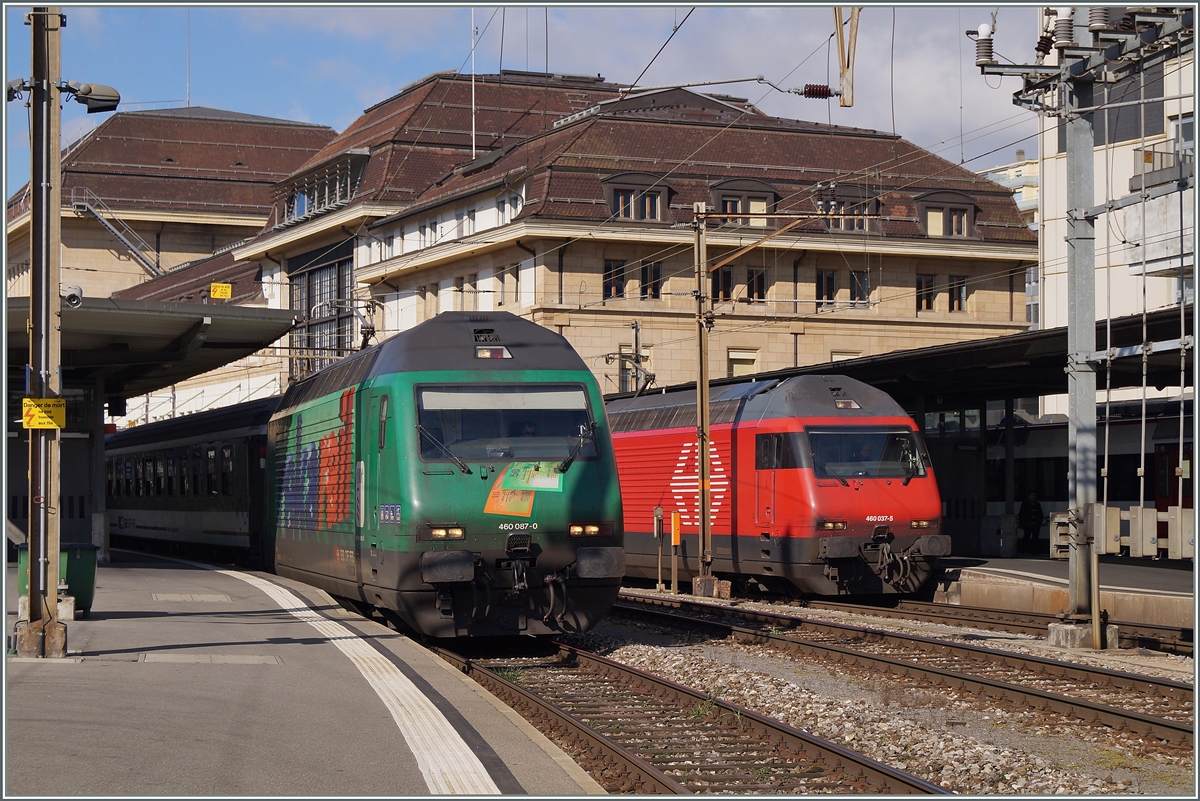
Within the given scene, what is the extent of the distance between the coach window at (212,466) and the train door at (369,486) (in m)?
14.5

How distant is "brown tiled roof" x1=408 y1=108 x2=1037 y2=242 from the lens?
175 feet

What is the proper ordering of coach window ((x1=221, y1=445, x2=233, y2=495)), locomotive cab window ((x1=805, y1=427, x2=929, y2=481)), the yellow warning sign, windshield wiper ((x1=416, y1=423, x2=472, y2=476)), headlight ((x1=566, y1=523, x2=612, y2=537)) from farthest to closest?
coach window ((x1=221, y1=445, x2=233, y2=495))
locomotive cab window ((x1=805, y1=427, x2=929, y2=481))
headlight ((x1=566, y1=523, x2=612, y2=537))
windshield wiper ((x1=416, y1=423, x2=472, y2=476))
the yellow warning sign

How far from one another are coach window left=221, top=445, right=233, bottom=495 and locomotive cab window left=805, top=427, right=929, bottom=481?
12.8 m

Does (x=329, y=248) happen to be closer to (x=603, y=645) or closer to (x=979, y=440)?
(x=979, y=440)

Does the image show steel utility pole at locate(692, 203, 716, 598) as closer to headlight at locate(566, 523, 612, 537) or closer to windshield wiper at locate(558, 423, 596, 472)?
windshield wiper at locate(558, 423, 596, 472)

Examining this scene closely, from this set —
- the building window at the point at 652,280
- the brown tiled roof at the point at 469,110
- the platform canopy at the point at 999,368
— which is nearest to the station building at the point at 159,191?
the brown tiled roof at the point at 469,110

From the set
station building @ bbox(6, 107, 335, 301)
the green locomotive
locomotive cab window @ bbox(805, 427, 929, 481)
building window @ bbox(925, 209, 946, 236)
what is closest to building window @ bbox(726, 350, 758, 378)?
building window @ bbox(925, 209, 946, 236)

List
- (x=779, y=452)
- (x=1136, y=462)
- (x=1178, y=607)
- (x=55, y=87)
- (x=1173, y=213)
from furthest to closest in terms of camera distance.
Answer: (x=1136, y=462), (x=779, y=452), (x=1178, y=607), (x=1173, y=213), (x=55, y=87)

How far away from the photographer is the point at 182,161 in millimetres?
86938

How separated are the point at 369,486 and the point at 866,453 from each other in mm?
8852

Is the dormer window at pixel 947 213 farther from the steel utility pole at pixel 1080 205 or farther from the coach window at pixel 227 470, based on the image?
the steel utility pole at pixel 1080 205

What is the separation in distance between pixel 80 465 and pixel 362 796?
2385 cm

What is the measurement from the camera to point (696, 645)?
1698cm

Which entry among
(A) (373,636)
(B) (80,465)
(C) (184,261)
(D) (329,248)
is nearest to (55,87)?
(A) (373,636)
